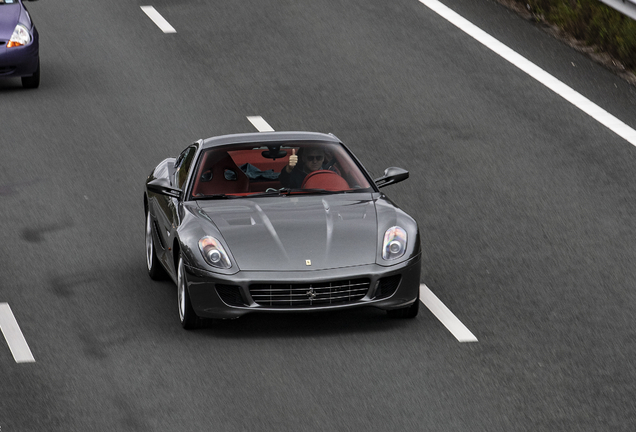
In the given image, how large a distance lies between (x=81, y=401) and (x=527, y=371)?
2.97 m

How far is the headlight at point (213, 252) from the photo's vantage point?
10.2 meters

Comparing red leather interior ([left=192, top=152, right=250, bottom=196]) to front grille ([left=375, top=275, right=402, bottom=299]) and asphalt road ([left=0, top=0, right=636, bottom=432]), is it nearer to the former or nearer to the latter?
asphalt road ([left=0, top=0, right=636, bottom=432])

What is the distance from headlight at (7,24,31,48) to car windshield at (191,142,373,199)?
311 inches

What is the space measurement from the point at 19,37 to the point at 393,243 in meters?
9.93

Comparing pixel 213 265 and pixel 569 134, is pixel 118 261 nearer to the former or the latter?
pixel 213 265

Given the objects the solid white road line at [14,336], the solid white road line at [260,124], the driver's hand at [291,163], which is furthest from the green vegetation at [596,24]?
the solid white road line at [14,336]

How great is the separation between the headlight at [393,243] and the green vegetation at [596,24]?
8.45 metres

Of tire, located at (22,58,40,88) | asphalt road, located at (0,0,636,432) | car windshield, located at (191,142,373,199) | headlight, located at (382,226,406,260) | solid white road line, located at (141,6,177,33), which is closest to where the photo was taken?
asphalt road, located at (0,0,636,432)

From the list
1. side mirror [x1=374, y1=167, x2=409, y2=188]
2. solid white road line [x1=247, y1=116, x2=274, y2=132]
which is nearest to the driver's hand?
side mirror [x1=374, y1=167, x2=409, y2=188]

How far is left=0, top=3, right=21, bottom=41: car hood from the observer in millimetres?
18844

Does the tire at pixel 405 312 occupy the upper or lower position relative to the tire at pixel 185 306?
upper

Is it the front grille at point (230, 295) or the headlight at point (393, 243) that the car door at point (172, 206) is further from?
the headlight at point (393, 243)

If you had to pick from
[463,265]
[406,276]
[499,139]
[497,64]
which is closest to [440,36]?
[497,64]

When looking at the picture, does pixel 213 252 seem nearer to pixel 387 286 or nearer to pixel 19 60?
pixel 387 286
